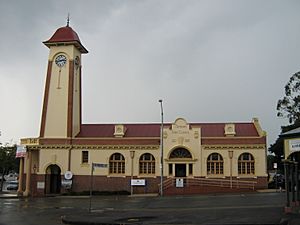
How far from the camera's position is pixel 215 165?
4544 cm

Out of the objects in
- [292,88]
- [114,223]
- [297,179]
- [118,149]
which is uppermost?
[292,88]

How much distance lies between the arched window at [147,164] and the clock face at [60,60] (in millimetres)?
14025

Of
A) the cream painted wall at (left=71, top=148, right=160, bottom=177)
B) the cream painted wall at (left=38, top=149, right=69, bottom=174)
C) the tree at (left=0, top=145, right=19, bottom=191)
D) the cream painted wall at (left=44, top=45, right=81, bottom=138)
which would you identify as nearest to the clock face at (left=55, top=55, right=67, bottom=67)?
the cream painted wall at (left=44, top=45, right=81, bottom=138)

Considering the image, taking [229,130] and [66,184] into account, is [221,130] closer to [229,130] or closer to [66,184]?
[229,130]

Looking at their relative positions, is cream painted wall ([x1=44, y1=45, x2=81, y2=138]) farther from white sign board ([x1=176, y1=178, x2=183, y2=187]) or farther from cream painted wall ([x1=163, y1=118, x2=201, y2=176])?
white sign board ([x1=176, y1=178, x2=183, y2=187])

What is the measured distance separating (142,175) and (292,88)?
24147mm

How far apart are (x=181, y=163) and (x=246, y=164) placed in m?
6.63

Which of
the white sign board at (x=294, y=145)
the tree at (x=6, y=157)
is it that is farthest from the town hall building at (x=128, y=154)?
the white sign board at (x=294, y=145)

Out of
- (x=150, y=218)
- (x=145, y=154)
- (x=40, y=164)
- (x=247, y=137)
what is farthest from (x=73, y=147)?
(x=150, y=218)

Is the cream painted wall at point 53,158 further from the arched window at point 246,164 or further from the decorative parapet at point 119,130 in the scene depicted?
the arched window at point 246,164

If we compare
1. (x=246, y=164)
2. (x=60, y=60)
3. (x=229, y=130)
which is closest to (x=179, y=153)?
(x=229, y=130)

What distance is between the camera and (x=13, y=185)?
64188mm

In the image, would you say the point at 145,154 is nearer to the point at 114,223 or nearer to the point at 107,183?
the point at 107,183

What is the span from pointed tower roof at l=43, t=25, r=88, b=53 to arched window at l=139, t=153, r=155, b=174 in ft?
48.9
